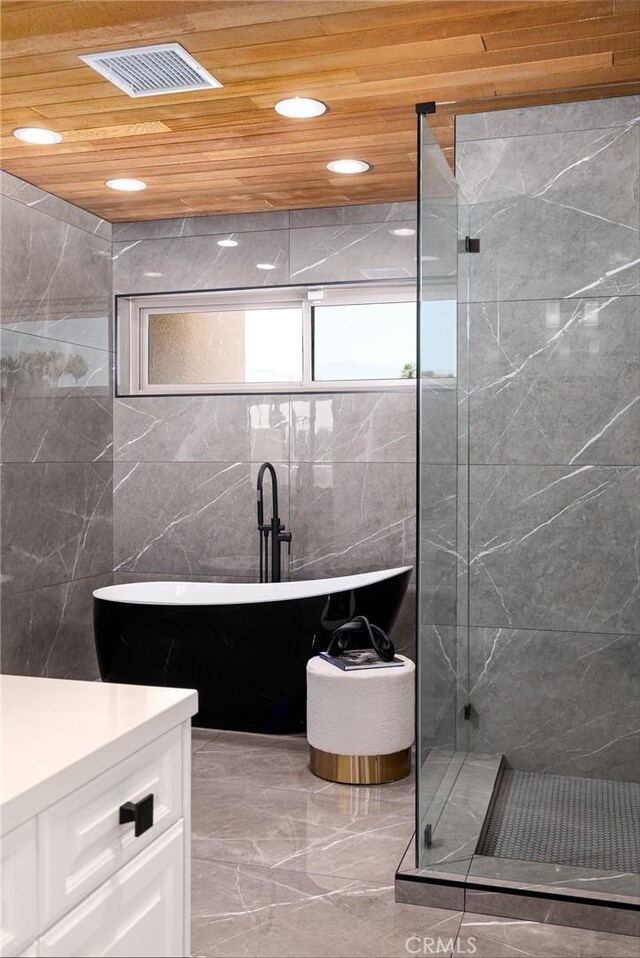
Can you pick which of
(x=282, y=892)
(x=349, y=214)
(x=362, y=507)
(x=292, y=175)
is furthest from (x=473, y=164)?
(x=282, y=892)

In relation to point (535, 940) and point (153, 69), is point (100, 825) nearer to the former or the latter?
point (535, 940)

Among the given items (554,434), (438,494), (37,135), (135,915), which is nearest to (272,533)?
(438,494)

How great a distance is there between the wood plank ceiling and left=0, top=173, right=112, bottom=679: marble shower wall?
443 mm

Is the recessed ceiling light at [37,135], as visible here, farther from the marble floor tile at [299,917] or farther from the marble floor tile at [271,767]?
the marble floor tile at [299,917]

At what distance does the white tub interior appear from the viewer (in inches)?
168

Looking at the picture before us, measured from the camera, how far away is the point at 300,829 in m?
3.08

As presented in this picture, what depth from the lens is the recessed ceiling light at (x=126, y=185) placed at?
411cm

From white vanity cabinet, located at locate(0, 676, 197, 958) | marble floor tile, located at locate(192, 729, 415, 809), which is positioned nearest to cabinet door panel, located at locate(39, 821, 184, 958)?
white vanity cabinet, located at locate(0, 676, 197, 958)

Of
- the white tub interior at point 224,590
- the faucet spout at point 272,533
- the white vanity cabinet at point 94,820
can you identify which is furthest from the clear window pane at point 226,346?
the white vanity cabinet at point 94,820

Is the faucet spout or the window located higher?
the window

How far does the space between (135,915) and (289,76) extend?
2587 millimetres

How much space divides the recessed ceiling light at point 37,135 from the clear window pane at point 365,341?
1.63 meters

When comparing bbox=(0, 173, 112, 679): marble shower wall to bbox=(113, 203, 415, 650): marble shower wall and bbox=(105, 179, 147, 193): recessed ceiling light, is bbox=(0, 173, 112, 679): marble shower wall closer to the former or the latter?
bbox=(113, 203, 415, 650): marble shower wall

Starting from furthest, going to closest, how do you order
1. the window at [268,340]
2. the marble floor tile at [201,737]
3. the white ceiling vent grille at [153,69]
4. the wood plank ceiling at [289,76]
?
1. the window at [268,340]
2. the marble floor tile at [201,737]
3. the white ceiling vent grille at [153,69]
4. the wood plank ceiling at [289,76]
